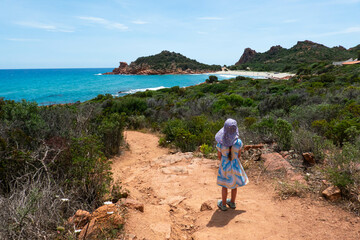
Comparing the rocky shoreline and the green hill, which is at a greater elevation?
the green hill

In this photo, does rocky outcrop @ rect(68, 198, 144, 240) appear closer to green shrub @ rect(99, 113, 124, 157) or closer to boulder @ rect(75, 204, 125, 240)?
boulder @ rect(75, 204, 125, 240)

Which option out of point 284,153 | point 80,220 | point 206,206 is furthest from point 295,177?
point 80,220

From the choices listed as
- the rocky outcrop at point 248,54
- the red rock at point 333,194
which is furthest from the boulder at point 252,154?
the rocky outcrop at point 248,54

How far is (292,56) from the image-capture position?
8181cm

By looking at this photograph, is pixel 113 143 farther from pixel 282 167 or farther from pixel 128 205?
pixel 282 167

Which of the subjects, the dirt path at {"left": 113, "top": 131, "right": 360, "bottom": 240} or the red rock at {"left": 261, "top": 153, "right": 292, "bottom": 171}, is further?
the red rock at {"left": 261, "top": 153, "right": 292, "bottom": 171}

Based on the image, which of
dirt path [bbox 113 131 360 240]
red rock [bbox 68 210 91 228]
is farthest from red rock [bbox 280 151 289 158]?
→ red rock [bbox 68 210 91 228]

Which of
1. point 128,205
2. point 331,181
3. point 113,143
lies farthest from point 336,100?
point 128,205

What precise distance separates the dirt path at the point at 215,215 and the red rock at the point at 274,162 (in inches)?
22.9

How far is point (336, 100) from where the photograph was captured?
32.3 ft

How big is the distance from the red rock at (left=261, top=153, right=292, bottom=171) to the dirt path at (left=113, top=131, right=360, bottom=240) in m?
0.58

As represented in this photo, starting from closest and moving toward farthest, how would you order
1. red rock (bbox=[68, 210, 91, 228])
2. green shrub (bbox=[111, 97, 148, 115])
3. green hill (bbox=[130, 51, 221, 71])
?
red rock (bbox=[68, 210, 91, 228]) → green shrub (bbox=[111, 97, 148, 115]) → green hill (bbox=[130, 51, 221, 71])

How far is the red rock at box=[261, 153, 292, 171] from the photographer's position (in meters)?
4.86

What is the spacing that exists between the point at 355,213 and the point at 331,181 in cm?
62
